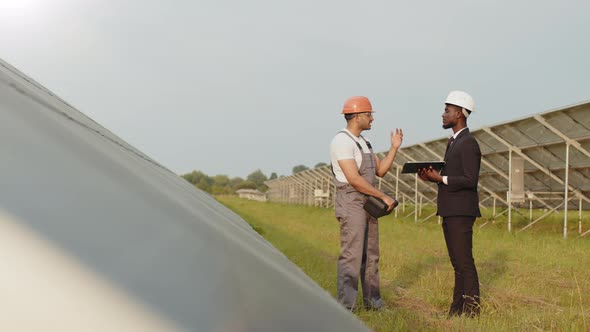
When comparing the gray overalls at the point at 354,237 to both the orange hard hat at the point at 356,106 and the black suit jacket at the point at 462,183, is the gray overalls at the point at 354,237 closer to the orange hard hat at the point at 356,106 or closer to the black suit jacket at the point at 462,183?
the orange hard hat at the point at 356,106

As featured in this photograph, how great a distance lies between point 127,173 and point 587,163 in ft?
39.1

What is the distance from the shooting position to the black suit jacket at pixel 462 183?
13.9 ft

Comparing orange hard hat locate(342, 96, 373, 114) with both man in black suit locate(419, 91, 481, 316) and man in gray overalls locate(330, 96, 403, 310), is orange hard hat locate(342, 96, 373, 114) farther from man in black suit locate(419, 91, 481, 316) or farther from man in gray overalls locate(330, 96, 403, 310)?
man in black suit locate(419, 91, 481, 316)

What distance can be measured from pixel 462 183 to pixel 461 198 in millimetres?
117

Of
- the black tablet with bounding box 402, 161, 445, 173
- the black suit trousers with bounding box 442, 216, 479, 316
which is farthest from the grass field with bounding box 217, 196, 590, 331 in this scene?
the black tablet with bounding box 402, 161, 445, 173

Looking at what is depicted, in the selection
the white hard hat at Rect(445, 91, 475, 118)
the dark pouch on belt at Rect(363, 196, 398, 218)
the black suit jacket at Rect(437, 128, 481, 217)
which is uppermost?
the white hard hat at Rect(445, 91, 475, 118)

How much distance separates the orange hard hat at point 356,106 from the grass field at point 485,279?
1.56 meters

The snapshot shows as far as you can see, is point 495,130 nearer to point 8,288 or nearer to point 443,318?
point 443,318

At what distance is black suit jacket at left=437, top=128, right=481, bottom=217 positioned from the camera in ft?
13.9

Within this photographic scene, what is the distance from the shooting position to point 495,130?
40.7 ft

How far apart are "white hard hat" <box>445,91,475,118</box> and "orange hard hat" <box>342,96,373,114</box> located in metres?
0.62

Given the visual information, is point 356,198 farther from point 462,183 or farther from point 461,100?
point 461,100

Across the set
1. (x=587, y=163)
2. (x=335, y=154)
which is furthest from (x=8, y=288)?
(x=587, y=163)

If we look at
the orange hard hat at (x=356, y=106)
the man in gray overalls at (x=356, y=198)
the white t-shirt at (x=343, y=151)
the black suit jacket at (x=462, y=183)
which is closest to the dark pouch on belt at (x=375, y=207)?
the man in gray overalls at (x=356, y=198)
